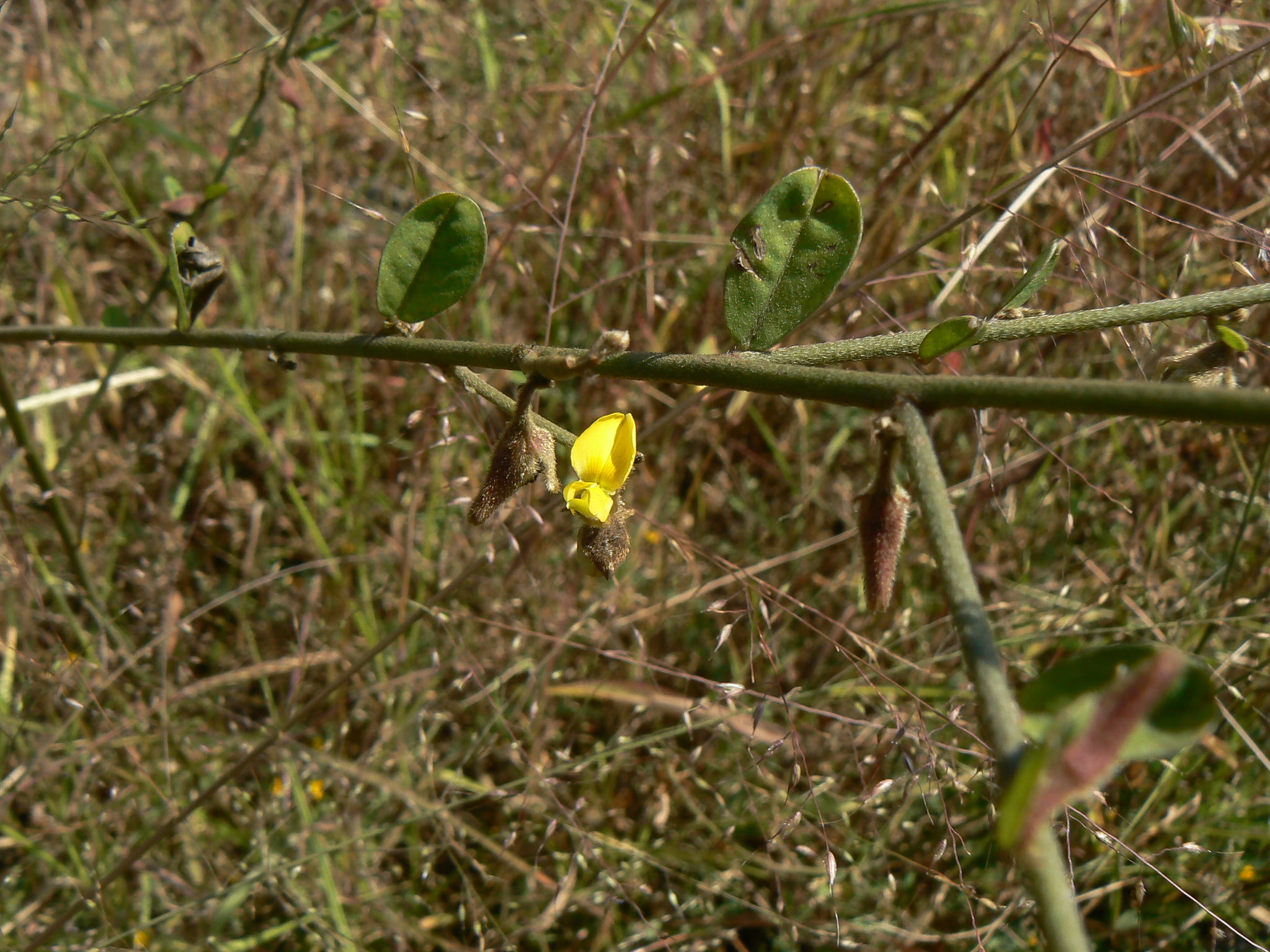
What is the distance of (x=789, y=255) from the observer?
40.2 inches

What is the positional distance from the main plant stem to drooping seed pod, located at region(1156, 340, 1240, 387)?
50 cm

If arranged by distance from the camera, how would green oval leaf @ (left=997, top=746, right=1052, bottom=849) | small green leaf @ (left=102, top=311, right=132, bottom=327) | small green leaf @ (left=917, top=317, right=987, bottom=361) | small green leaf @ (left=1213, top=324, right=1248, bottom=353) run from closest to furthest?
green oval leaf @ (left=997, top=746, right=1052, bottom=849)
small green leaf @ (left=917, top=317, right=987, bottom=361)
small green leaf @ (left=1213, top=324, right=1248, bottom=353)
small green leaf @ (left=102, top=311, right=132, bottom=327)

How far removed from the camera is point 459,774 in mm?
2086

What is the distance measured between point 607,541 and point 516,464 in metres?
0.12

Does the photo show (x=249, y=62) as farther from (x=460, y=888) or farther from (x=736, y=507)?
(x=460, y=888)

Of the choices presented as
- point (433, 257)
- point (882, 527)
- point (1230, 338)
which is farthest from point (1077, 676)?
point (433, 257)

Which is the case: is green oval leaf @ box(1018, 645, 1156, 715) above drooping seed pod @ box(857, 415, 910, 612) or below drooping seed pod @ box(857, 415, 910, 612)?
above

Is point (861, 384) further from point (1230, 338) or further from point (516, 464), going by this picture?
point (1230, 338)

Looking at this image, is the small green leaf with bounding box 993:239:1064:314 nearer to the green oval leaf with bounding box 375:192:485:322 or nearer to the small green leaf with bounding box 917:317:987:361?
the small green leaf with bounding box 917:317:987:361

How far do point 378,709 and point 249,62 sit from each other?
6.98 ft

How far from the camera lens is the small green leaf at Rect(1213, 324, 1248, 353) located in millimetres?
1060

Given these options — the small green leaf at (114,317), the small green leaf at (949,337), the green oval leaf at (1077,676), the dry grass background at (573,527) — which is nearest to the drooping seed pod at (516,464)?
the small green leaf at (949,337)

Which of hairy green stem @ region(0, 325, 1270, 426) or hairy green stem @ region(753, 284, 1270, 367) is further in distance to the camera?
hairy green stem @ region(753, 284, 1270, 367)

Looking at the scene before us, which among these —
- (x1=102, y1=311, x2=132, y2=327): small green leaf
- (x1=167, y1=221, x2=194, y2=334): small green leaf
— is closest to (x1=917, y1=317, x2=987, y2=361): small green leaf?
(x1=167, y1=221, x2=194, y2=334): small green leaf
